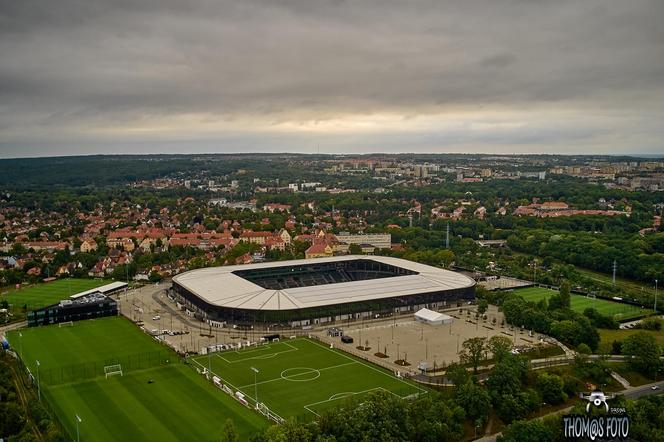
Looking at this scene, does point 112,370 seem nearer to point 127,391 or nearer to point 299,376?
point 127,391

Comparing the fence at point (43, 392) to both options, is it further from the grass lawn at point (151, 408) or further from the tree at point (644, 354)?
the tree at point (644, 354)

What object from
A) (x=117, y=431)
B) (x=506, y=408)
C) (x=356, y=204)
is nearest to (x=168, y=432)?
(x=117, y=431)

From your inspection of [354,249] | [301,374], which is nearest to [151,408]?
[301,374]

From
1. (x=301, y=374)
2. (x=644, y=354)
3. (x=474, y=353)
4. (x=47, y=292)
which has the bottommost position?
(x=47, y=292)

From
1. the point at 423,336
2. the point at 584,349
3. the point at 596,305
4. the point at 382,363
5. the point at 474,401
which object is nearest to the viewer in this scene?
the point at 474,401

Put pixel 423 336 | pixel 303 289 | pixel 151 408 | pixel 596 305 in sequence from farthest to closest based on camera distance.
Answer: pixel 596 305 → pixel 303 289 → pixel 423 336 → pixel 151 408

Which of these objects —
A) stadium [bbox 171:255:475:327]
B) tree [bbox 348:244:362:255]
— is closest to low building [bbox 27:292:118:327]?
stadium [bbox 171:255:475:327]
